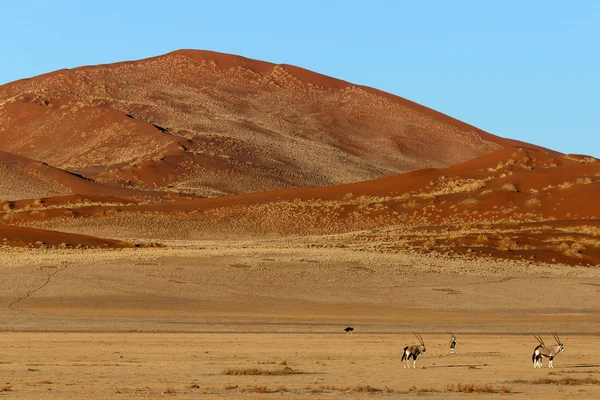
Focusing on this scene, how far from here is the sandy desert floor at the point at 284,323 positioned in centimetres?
1631

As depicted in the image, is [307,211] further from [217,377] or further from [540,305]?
[217,377]

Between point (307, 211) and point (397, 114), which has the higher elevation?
point (397, 114)

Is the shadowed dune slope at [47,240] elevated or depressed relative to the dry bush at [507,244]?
depressed

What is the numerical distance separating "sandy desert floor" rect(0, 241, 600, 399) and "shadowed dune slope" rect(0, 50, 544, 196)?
51954 mm

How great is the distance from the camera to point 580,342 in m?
24.2

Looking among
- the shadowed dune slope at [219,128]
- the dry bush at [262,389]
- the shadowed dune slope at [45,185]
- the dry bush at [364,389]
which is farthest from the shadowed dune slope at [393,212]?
the dry bush at [262,389]

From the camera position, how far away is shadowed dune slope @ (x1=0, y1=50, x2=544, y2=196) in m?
107

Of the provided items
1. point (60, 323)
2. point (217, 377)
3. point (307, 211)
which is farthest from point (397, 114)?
point (217, 377)

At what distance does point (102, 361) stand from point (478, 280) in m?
22.0

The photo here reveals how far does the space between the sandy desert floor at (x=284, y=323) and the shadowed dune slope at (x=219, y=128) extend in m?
52.0

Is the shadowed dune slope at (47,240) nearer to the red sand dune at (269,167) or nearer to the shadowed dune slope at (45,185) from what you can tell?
the red sand dune at (269,167)

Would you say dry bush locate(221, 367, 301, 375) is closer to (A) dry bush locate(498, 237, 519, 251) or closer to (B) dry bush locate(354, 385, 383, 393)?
(B) dry bush locate(354, 385, 383, 393)

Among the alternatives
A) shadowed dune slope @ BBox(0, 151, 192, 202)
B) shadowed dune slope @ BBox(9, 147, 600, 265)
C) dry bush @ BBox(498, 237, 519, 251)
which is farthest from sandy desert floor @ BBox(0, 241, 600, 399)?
shadowed dune slope @ BBox(0, 151, 192, 202)

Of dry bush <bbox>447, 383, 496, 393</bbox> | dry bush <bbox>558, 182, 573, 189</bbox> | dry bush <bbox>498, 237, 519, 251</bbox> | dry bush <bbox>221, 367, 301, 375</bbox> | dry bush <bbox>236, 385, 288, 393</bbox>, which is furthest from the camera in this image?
dry bush <bbox>558, 182, 573, 189</bbox>
